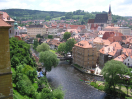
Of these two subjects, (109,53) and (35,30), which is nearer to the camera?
(109,53)

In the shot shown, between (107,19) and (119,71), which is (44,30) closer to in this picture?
(107,19)

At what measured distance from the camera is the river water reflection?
2731cm

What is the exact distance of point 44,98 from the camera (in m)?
18.3

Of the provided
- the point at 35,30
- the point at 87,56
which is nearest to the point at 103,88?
the point at 87,56

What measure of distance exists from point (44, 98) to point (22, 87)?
127 inches

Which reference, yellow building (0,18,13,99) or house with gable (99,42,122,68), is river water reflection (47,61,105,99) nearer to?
house with gable (99,42,122,68)

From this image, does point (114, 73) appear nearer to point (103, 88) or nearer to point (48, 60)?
point (103, 88)

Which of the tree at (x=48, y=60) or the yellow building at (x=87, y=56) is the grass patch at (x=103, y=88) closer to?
the tree at (x=48, y=60)

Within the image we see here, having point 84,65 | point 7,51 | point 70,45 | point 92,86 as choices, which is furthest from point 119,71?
point 70,45

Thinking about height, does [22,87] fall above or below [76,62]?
above

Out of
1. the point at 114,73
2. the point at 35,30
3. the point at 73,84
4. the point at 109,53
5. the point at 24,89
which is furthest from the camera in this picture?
the point at 35,30

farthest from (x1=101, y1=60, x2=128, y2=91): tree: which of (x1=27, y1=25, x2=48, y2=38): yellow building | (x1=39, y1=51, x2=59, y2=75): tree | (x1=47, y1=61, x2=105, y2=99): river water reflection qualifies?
(x1=27, y1=25, x2=48, y2=38): yellow building

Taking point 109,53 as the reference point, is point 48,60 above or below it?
below

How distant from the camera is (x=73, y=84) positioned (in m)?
32.0
